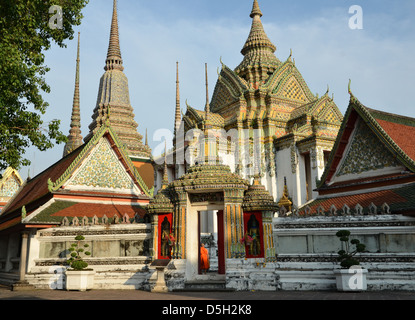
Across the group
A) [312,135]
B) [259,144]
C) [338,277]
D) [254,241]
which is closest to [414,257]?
[338,277]

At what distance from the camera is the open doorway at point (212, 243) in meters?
13.8

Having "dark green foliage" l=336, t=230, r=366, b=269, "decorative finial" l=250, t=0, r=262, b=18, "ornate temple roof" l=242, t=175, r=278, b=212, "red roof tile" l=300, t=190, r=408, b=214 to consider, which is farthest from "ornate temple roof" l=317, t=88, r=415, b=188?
"decorative finial" l=250, t=0, r=262, b=18

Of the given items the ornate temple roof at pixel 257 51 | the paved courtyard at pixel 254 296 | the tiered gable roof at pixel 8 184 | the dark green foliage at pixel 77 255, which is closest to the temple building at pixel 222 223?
the dark green foliage at pixel 77 255

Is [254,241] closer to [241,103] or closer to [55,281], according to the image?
[55,281]

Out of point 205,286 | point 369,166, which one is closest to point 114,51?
point 369,166

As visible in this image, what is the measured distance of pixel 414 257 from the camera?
1150 centimetres

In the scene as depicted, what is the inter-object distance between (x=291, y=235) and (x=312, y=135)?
12.8 meters

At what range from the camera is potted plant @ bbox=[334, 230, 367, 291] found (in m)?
10.9

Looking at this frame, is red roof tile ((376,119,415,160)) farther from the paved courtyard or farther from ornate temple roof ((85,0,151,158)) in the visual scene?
ornate temple roof ((85,0,151,158))

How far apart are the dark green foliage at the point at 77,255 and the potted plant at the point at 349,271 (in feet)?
24.5

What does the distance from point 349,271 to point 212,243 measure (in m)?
10.3

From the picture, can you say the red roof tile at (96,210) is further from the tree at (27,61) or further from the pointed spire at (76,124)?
→ the pointed spire at (76,124)

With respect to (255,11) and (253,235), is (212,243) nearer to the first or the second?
(253,235)

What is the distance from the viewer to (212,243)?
20.6 meters
